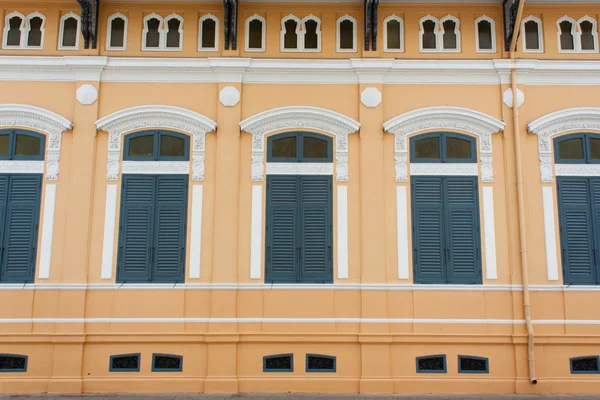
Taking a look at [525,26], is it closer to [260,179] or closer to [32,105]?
[260,179]

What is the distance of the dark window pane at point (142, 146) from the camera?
457 inches

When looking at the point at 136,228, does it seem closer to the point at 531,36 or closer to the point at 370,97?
the point at 370,97

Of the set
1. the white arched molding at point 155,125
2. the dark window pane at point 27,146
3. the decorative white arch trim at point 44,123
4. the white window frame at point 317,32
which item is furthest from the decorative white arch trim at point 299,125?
the dark window pane at point 27,146

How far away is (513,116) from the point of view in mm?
11680

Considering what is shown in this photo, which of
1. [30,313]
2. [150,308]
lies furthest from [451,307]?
[30,313]

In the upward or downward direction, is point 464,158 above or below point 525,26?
below

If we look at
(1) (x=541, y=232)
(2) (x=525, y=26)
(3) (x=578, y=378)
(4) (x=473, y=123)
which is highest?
(2) (x=525, y=26)

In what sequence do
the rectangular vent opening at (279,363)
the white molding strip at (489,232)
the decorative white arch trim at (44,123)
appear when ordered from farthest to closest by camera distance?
the decorative white arch trim at (44,123) → the white molding strip at (489,232) → the rectangular vent opening at (279,363)

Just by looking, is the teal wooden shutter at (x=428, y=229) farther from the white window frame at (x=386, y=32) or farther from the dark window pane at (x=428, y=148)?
the white window frame at (x=386, y=32)

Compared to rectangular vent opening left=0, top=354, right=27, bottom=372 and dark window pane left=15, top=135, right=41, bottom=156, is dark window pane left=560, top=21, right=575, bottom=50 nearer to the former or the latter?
dark window pane left=15, top=135, right=41, bottom=156

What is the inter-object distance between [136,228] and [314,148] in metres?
4.12

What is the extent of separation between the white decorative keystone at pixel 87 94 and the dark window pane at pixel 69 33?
3.54 feet

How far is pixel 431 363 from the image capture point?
36.0ft

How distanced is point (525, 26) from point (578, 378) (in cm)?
753
